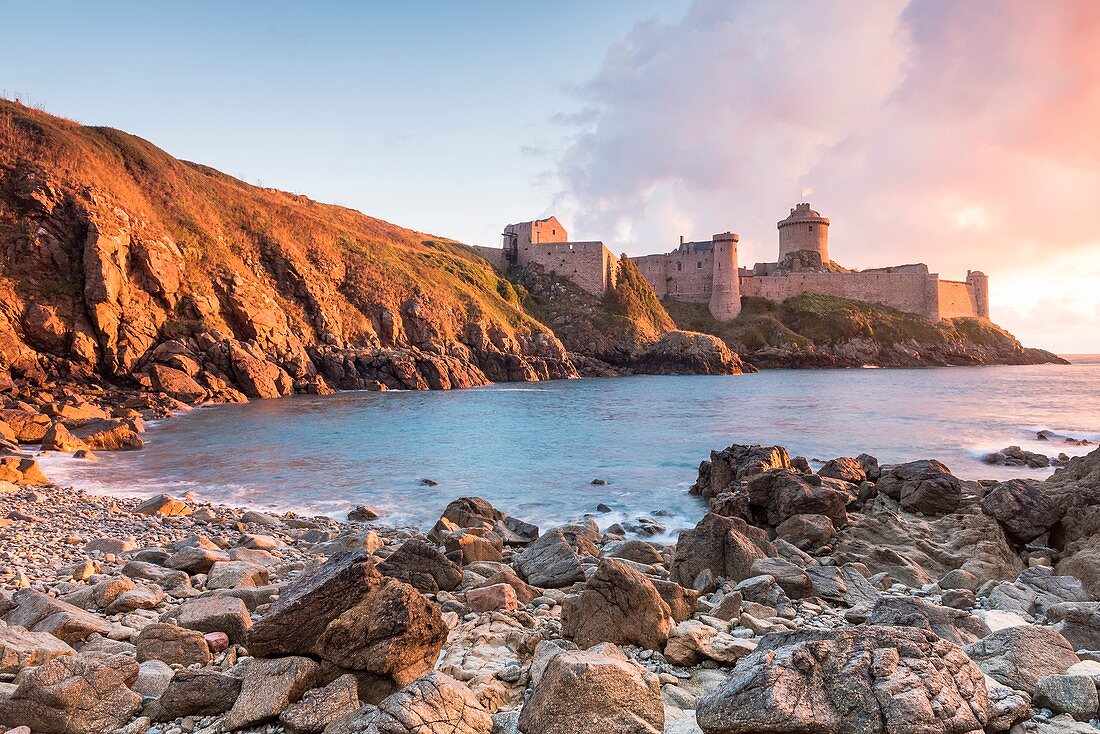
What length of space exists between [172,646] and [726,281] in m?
95.9

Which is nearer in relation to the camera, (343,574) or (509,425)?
(343,574)

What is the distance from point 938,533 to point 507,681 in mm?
9055

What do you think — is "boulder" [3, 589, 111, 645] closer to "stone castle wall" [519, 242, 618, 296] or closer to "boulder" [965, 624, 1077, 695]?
"boulder" [965, 624, 1077, 695]

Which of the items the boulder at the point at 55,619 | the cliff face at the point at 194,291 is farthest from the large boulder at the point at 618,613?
the cliff face at the point at 194,291

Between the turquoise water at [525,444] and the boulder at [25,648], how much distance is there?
27.9 ft

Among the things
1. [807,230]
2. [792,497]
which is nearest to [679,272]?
[807,230]

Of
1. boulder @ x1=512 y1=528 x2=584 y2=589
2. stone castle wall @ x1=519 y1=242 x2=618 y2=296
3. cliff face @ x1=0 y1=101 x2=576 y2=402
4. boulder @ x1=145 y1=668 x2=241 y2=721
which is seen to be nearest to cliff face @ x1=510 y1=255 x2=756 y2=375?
stone castle wall @ x1=519 y1=242 x2=618 y2=296

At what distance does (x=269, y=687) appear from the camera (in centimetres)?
411

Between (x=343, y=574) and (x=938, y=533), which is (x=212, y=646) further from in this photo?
(x=938, y=533)

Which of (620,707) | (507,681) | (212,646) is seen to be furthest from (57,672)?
(620,707)

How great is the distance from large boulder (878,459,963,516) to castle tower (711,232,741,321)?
276 ft

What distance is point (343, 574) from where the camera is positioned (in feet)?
15.4

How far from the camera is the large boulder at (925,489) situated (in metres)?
12.0

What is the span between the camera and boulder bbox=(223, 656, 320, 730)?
3.95 metres
